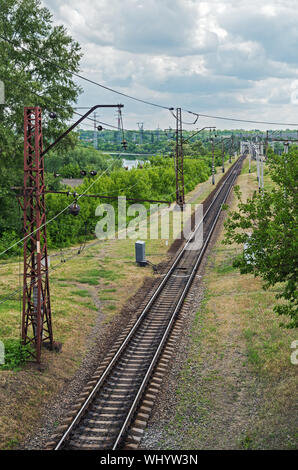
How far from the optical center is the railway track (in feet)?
43.9

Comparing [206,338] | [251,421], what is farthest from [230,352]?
[251,421]

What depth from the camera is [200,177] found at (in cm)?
9219

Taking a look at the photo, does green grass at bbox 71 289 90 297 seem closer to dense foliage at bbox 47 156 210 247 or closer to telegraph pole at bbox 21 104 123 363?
dense foliage at bbox 47 156 210 247

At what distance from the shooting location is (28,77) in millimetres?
33750

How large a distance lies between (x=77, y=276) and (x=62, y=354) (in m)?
11.8

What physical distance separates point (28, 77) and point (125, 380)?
24.9 m

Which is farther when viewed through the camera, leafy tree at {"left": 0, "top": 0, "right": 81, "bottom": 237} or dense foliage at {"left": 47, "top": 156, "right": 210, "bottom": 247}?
dense foliage at {"left": 47, "top": 156, "right": 210, "bottom": 247}

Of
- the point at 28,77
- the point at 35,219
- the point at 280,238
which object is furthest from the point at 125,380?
the point at 28,77

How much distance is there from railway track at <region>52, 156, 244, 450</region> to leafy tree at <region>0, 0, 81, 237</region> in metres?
15.0

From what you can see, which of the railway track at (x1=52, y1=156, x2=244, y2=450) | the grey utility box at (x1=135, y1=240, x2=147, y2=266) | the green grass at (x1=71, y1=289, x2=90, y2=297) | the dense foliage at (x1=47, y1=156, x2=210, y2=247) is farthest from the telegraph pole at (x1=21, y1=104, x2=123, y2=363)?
the grey utility box at (x1=135, y1=240, x2=147, y2=266)

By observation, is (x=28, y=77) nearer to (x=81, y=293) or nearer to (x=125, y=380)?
(x=81, y=293)

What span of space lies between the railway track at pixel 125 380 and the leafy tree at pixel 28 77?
49.1 feet

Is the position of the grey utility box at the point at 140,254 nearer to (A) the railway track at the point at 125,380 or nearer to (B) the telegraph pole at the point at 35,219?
(A) the railway track at the point at 125,380
